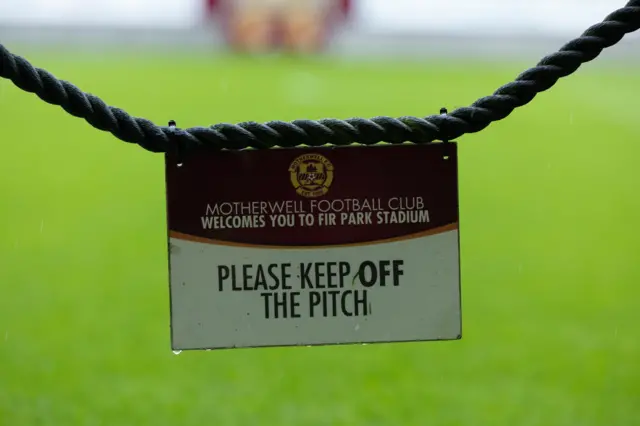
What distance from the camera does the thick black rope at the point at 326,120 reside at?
2.53ft

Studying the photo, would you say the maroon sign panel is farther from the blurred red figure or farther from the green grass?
the blurred red figure

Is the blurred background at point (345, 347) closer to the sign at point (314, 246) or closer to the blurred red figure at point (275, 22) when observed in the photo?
the sign at point (314, 246)

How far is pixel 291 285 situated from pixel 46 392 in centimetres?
130

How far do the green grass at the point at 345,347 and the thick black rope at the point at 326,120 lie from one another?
1.09 meters

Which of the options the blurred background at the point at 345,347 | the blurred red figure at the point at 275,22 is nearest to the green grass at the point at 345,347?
the blurred background at the point at 345,347

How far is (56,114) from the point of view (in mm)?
7895

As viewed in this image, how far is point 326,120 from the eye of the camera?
782 mm

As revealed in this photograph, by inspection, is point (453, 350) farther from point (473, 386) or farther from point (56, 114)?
point (56, 114)

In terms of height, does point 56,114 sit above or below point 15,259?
above

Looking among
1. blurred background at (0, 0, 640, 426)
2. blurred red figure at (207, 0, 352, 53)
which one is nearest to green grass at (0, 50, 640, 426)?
blurred background at (0, 0, 640, 426)

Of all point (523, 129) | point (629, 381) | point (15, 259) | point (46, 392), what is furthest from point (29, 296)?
point (523, 129)

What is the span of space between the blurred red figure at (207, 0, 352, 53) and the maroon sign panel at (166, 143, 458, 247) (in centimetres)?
1621

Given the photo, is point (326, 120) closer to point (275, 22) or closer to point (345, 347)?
point (345, 347)

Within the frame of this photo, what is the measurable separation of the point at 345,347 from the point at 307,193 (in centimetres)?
161
